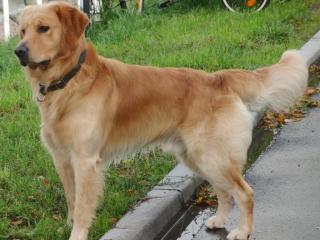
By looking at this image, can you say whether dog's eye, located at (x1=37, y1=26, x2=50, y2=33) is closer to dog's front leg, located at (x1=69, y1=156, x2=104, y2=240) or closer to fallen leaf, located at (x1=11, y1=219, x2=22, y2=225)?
dog's front leg, located at (x1=69, y1=156, x2=104, y2=240)

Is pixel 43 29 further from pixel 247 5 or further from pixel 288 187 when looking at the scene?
pixel 247 5

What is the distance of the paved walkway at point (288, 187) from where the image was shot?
5.23 metres

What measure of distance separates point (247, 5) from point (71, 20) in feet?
26.9

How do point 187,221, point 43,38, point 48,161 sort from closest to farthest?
point 43,38
point 187,221
point 48,161

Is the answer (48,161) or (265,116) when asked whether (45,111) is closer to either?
(48,161)

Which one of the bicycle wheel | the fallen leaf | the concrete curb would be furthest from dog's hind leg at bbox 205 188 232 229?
the bicycle wheel

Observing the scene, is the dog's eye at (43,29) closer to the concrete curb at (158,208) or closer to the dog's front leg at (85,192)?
the dog's front leg at (85,192)

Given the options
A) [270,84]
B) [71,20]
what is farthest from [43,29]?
[270,84]

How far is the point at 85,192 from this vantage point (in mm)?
4832

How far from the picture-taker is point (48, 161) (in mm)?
6156

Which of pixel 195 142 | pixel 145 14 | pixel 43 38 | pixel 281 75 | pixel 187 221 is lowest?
pixel 145 14

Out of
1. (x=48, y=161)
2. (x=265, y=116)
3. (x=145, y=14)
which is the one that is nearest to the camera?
(x=48, y=161)

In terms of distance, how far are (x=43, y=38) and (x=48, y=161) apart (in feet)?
5.80

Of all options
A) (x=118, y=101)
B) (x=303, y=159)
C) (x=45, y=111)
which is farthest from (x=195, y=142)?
(x=303, y=159)
